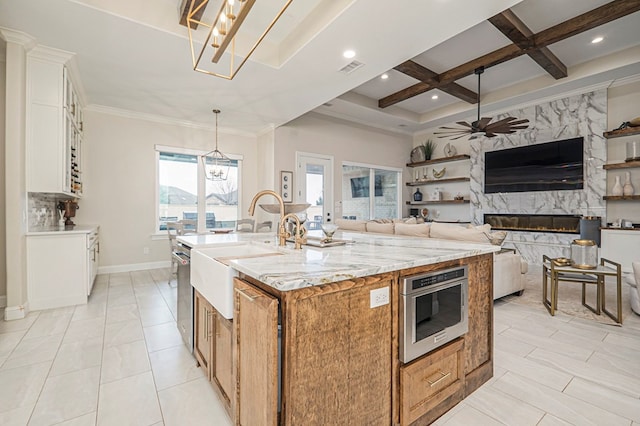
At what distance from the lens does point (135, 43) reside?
3.09 m

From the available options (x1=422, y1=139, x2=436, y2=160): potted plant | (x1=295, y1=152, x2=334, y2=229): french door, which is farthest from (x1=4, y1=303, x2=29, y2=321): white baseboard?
(x1=422, y1=139, x2=436, y2=160): potted plant

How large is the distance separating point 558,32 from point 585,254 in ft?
9.06

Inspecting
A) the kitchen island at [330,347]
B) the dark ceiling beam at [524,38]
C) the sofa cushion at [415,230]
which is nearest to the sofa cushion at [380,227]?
the sofa cushion at [415,230]

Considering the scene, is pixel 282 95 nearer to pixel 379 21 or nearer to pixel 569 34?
pixel 379 21

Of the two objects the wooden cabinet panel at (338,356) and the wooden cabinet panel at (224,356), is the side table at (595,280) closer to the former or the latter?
the wooden cabinet panel at (338,356)

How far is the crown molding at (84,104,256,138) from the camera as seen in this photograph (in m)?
4.96

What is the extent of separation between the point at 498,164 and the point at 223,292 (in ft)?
21.9

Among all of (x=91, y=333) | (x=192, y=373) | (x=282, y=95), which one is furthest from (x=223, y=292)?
(x=282, y=95)

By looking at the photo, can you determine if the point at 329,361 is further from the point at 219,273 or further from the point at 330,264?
the point at 219,273

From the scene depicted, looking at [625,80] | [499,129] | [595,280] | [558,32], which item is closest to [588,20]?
[558,32]

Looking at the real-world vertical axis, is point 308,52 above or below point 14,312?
above

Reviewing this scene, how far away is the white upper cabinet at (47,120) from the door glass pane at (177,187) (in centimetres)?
223

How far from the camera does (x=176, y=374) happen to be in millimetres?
2029

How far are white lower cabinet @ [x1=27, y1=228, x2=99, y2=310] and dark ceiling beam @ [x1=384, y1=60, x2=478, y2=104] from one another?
16.1 ft
